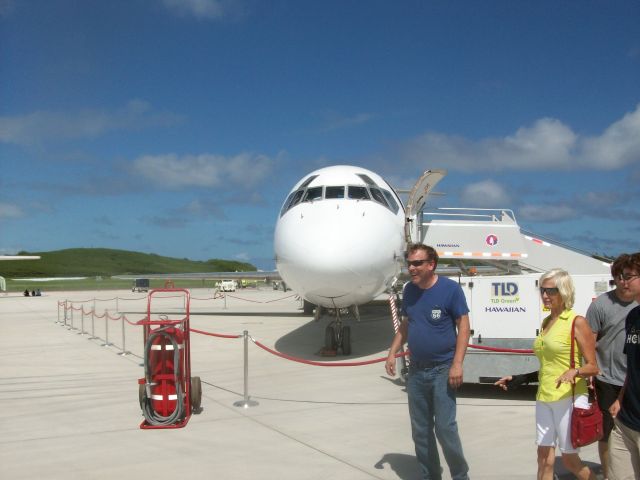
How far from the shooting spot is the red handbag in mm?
3566

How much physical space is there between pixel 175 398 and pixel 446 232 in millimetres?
9325

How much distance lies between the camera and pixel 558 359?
3758 mm

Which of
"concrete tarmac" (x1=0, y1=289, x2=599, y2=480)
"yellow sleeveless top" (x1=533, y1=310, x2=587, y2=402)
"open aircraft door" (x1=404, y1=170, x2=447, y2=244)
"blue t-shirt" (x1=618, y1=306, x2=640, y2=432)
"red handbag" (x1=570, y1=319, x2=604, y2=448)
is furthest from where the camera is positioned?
"open aircraft door" (x1=404, y1=170, x2=447, y2=244)

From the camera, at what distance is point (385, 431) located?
5.73 meters

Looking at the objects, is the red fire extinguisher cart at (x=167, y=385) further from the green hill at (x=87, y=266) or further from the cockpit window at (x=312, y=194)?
the green hill at (x=87, y=266)

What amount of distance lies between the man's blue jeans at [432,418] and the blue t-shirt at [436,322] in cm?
10

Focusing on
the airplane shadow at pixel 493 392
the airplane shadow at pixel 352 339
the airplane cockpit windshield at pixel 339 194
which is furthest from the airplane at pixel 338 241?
the airplane shadow at pixel 493 392

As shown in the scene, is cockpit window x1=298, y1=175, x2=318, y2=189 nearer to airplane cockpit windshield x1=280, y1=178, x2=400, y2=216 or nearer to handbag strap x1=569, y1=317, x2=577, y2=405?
airplane cockpit windshield x1=280, y1=178, x2=400, y2=216

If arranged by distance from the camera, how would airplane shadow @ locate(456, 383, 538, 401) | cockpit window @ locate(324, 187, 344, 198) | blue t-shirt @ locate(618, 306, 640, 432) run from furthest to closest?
cockpit window @ locate(324, 187, 344, 198)
airplane shadow @ locate(456, 383, 538, 401)
blue t-shirt @ locate(618, 306, 640, 432)

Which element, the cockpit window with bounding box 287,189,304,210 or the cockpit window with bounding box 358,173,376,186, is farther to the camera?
the cockpit window with bounding box 358,173,376,186

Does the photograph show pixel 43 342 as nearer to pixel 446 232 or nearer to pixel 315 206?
pixel 315 206

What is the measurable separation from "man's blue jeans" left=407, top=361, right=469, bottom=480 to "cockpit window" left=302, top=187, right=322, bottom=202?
5.71 m

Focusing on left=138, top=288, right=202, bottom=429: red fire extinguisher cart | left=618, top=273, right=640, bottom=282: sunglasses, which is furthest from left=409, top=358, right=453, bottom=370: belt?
left=138, top=288, right=202, bottom=429: red fire extinguisher cart

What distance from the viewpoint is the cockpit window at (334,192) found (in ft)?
31.5
